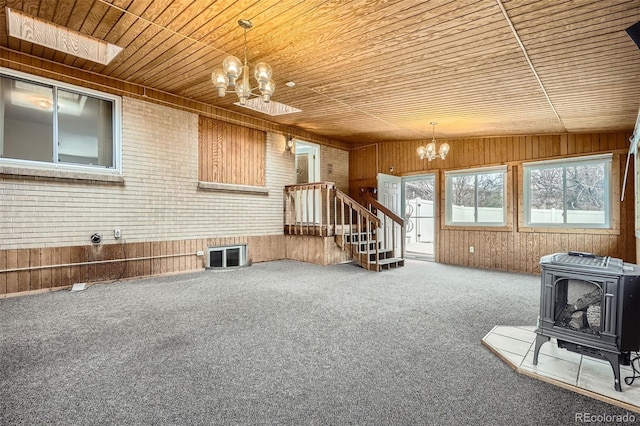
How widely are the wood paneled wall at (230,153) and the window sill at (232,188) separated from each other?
0.11 meters

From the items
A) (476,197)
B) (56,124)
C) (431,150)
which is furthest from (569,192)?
(56,124)

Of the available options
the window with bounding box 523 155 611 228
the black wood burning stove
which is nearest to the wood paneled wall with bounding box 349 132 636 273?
the window with bounding box 523 155 611 228

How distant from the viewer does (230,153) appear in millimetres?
6445

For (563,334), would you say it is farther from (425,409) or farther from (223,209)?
(223,209)

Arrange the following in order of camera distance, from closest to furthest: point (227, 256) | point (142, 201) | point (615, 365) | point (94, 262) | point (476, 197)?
point (615, 365) → point (94, 262) → point (142, 201) → point (227, 256) → point (476, 197)

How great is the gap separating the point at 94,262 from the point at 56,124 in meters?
2.10

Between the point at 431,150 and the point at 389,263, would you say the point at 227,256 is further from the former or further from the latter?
the point at 431,150

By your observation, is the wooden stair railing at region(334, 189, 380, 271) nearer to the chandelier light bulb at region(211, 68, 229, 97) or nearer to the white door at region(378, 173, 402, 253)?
the white door at region(378, 173, 402, 253)

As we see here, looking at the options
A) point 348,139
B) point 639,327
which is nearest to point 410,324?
point 639,327

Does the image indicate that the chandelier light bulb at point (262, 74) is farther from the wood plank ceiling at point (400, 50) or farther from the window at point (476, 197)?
the window at point (476, 197)

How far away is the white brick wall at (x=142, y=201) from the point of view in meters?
4.17

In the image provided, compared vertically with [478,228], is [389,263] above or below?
below

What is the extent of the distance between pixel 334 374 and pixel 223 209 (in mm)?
4828

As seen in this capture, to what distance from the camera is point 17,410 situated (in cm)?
164
